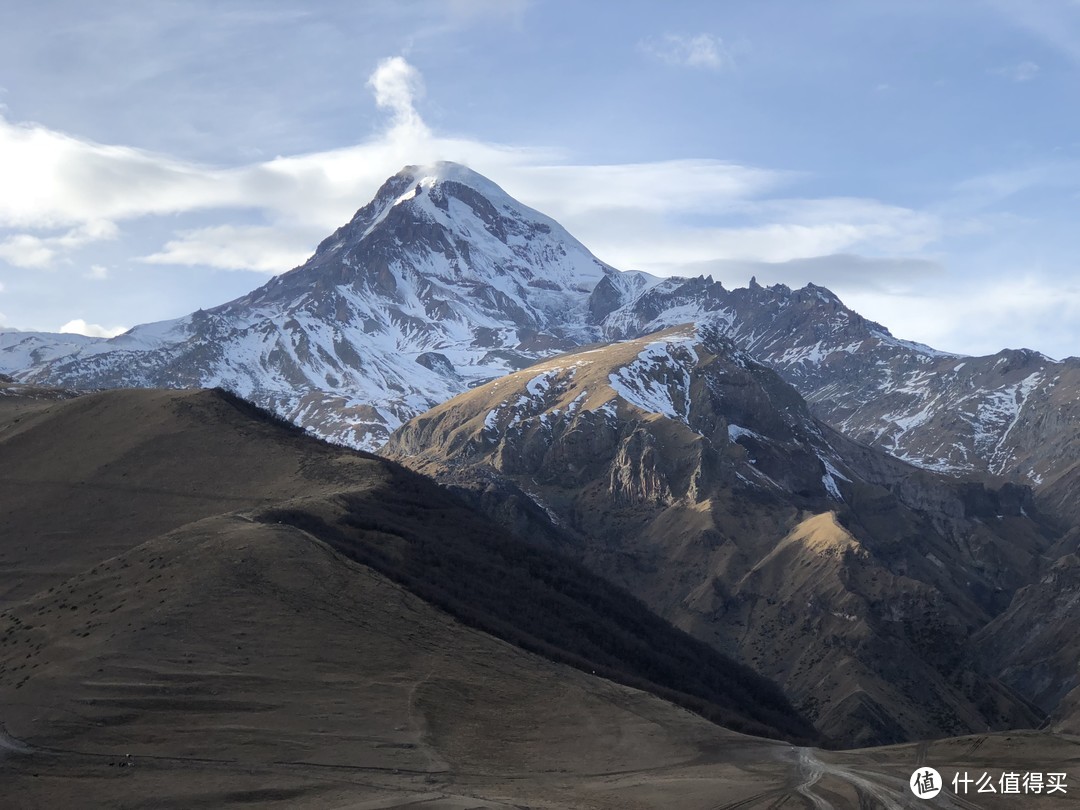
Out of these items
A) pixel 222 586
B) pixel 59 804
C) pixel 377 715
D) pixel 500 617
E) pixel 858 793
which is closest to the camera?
pixel 59 804

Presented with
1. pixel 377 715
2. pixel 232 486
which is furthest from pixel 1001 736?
pixel 232 486

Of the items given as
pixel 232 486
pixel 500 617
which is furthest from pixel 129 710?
pixel 232 486

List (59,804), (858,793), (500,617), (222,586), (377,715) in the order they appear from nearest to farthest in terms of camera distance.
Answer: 1. (59,804)
2. (858,793)
3. (377,715)
4. (222,586)
5. (500,617)

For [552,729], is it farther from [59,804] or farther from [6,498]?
[6,498]

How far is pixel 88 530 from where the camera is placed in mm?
166875

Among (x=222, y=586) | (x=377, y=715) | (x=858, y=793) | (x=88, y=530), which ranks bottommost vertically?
(x=858, y=793)

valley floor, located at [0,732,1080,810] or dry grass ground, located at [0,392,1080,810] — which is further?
dry grass ground, located at [0,392,1080,810]

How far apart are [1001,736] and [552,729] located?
120 feet

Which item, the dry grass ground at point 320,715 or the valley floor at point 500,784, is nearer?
the valley floor at point 500,784

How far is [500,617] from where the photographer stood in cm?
16412

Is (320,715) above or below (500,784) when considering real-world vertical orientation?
above

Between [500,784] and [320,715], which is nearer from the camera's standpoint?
[500,784]

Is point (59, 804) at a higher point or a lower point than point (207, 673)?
lower

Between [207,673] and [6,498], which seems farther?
[6,498]
